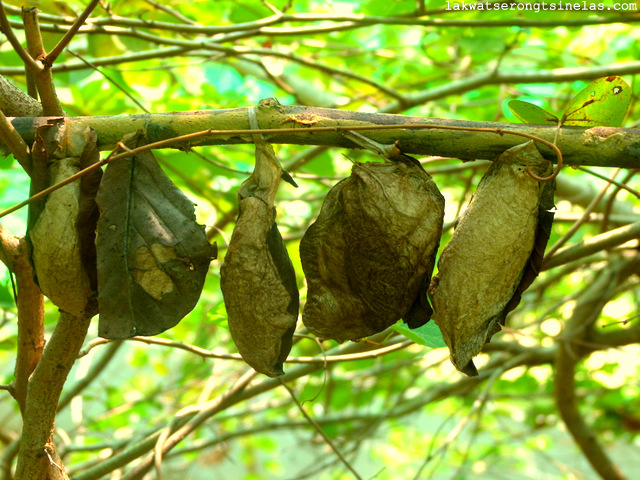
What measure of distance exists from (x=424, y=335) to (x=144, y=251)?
63 cm

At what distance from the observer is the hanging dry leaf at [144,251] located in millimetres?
913

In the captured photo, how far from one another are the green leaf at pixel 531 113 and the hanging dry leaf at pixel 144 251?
546 mm

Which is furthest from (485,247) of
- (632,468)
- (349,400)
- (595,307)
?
(632,468)

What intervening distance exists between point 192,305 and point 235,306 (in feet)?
0.25

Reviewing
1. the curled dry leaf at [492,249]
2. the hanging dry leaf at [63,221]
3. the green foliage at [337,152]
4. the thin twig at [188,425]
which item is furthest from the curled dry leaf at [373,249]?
the thin twig at [188,425]

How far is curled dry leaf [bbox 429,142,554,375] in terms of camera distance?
35.5 inches

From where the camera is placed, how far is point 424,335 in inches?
50.8

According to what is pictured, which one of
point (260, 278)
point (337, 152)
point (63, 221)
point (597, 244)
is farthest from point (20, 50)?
point (337, 152)

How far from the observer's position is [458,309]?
92 cm

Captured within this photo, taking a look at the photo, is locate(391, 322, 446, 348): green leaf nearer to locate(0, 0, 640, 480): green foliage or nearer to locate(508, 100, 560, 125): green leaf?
locate(0, 0, 640, 480): green foliage

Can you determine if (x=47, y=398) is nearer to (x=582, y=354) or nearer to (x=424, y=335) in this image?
(x=424, y=335)

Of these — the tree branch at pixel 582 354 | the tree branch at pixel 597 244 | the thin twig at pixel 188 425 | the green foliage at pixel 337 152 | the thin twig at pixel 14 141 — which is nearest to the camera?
the thin twig at pixel 14 141

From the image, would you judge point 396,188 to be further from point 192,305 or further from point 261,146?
point 192,305

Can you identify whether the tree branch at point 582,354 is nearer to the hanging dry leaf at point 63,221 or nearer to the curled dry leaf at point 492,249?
the curled dry leaf at point 492,249
